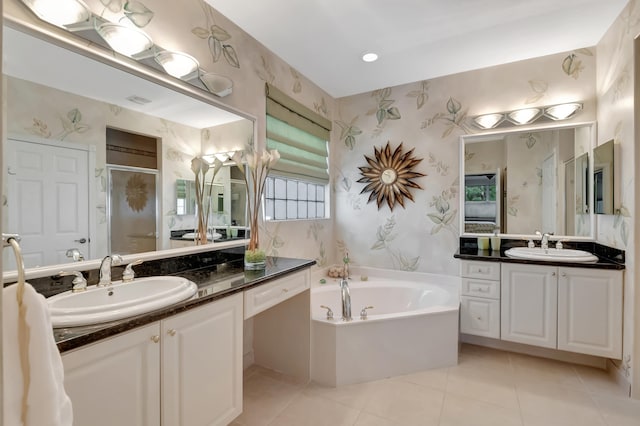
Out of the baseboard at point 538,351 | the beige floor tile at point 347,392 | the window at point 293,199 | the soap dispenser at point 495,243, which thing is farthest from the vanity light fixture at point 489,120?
the beige floor tile at point 347,392

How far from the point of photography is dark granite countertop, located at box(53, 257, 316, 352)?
3.29 ft

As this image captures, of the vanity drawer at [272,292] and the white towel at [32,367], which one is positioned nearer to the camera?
the white towel at [32,367]

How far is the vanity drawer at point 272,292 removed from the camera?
167 centimetres

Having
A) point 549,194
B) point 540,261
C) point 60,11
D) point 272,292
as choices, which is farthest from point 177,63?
point 549,194

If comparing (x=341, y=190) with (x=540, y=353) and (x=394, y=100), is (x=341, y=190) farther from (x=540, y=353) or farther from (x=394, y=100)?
(x=540, y=353)

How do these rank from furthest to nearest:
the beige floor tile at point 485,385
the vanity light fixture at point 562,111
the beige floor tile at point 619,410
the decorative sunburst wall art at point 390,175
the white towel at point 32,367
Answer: the decorative sunburst wall art at point 390,175 → the vanity light fixture at point 562,111 → the beige floor tile at point 485,385 → the beige floor tile at point 619,410 → the white towel at point 32,367

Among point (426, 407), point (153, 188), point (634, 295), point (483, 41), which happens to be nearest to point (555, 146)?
point (483, 41)

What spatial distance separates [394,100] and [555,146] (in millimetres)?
1505

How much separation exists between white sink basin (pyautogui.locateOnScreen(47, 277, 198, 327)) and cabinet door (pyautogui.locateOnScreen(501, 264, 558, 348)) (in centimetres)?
230

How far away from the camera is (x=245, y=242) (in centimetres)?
233

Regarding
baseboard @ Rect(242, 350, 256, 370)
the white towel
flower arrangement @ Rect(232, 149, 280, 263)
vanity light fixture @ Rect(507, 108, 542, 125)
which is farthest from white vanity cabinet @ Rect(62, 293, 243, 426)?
vanity light fixture @ Rect(507, 108, 542, 125)

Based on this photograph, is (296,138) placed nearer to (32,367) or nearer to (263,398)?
(263,398)

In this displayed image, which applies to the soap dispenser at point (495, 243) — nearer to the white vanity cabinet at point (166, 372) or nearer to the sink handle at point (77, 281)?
the white vanity cabinet at point (166, 372)

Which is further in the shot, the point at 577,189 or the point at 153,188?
the point at 577,189
